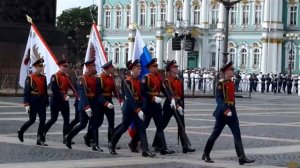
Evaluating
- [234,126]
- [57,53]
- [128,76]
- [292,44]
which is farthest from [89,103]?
[292,44]

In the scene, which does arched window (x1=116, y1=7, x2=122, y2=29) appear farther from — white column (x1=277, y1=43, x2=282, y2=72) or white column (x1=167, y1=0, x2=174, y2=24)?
white column (x1=277, y1=43, x2=282, y2=72)

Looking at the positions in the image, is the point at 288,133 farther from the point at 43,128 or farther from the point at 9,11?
the point at 9,11

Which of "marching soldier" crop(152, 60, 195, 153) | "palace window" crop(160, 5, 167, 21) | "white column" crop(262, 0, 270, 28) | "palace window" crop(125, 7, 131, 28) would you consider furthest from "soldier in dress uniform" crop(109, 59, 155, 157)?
"palace window" crop(125, 7, 131, 28)

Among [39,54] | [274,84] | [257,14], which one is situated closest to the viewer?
[39,54]

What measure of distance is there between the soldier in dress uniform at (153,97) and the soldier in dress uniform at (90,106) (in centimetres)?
86

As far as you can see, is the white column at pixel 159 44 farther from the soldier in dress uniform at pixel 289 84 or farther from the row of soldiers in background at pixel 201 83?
the row of soldiers in background at pixel 201 83

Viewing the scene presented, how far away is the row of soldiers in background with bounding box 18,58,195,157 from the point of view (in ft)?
48.8

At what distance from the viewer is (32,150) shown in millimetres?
14781

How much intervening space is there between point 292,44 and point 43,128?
6031 centimetres

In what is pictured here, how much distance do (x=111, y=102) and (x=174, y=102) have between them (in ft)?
3.87


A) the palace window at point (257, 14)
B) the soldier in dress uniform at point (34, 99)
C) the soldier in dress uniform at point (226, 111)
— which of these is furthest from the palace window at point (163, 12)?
the soldier in dress uniform at point (226, 111)

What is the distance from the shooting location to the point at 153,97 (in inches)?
592

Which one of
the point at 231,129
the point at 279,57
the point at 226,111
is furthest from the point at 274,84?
the point at 226,111

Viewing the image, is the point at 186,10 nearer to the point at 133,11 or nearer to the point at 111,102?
the point at 133,11
